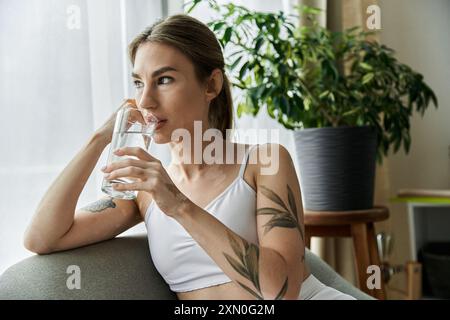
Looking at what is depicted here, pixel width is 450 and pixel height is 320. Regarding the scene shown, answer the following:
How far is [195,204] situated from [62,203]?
0.91ft

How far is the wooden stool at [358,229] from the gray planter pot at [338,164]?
4 centimetres

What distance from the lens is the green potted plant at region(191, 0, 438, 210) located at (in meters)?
1.60

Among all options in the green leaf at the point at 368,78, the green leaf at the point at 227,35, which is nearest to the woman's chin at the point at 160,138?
the green leaf at the point at 227,35

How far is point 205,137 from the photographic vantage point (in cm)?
106

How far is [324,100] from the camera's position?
1783 mm

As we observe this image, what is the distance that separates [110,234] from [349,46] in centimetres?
104

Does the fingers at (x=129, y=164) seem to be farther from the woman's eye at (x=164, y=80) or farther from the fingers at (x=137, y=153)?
the woman's eye at (x=164, y=80)

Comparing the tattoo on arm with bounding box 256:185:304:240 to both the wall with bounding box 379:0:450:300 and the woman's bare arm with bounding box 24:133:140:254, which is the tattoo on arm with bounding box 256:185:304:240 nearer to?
the woman's bare arm with bounding box 24:133:140:254

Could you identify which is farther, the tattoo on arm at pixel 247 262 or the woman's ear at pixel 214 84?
the woman's ear at pixel 214 84

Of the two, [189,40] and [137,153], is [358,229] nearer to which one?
[189,40]

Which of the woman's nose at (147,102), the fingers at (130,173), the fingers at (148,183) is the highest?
the woman's nose at (147,102)

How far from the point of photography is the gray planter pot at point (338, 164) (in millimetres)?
1641

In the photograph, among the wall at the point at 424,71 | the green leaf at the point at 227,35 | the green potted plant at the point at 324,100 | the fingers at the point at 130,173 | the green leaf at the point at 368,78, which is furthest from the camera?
the wall at the point at 424,71
